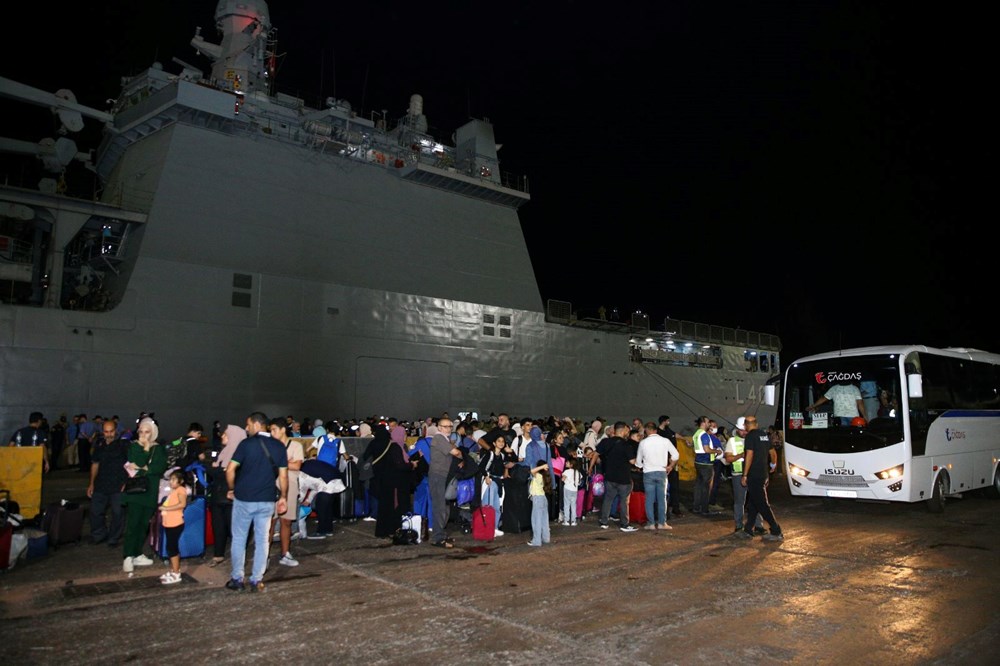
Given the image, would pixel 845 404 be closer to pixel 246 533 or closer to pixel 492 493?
pixel 492 493

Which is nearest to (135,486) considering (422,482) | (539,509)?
(422,482)

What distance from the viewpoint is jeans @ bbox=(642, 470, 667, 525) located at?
920 centimetres

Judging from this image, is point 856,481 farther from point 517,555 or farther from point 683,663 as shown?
point 683,663

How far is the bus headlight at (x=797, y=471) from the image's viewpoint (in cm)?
1044

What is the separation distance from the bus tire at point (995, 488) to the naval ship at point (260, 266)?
5.80 m

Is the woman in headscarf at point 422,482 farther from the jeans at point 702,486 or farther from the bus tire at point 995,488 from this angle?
the bus tire at point 995,488

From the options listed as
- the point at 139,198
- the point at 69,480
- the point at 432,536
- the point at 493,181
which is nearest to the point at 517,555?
the point at 432,536

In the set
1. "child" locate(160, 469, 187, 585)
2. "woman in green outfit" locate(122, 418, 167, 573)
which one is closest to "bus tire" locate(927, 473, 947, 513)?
"child" locate(160, 469, 187, 585)

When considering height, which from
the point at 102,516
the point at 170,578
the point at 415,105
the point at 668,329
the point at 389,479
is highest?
the point at 415,105

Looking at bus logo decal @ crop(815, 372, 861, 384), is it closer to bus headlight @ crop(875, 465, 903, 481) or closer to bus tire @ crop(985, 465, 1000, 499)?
bus headlight @ crop(875, 465, 903, 481)

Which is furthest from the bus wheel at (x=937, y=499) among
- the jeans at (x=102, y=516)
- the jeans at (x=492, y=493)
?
the jeans at (x=102, y=516)

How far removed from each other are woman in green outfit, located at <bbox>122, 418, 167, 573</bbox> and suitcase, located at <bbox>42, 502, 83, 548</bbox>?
1.32 m

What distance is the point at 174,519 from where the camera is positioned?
620cm

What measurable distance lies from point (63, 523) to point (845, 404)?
11599 mm
